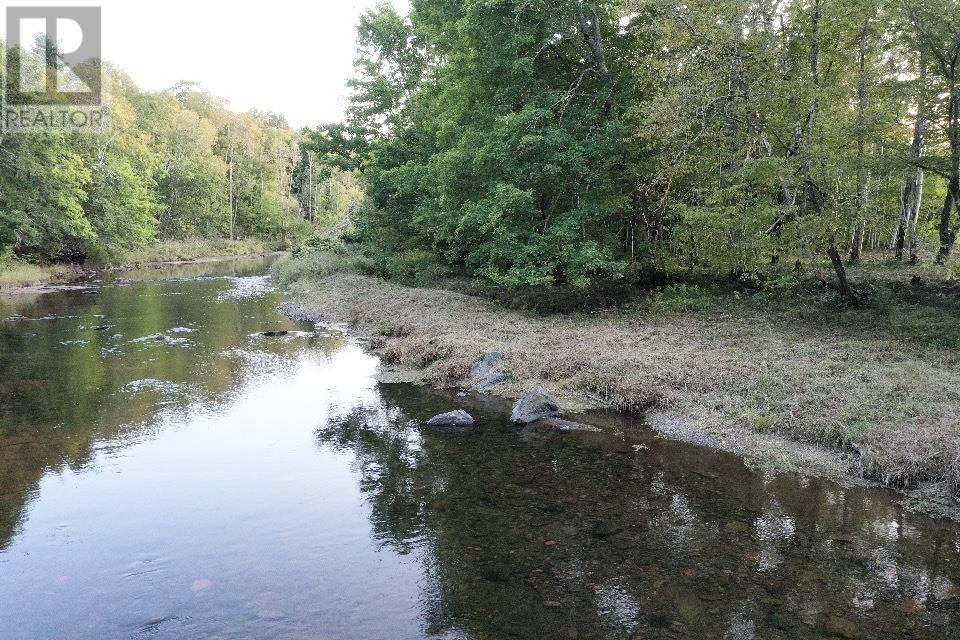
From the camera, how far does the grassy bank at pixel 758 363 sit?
8.78 meters

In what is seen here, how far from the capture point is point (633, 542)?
Answer: 6.96m

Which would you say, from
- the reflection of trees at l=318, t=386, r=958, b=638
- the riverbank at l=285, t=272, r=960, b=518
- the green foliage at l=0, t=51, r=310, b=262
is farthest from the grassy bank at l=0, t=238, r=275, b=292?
the reflection of trees at l=318, t=386, r=958, b=638

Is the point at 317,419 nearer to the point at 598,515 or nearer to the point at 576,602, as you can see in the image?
the point at 598,515

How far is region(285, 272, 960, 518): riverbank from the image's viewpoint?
845 cm

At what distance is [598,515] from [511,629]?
8.15 feet

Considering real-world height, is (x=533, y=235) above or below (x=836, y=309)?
above

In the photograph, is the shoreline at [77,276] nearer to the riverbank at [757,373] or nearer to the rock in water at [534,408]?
the riverbank at [757,373]

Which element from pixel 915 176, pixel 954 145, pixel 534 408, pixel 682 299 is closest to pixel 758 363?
pixel 534 408

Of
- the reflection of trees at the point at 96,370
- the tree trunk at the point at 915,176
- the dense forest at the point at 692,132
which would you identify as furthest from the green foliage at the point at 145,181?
the tree trunk at the point at 915,176

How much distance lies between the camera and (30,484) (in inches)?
356

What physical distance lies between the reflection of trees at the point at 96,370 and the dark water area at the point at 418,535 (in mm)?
103

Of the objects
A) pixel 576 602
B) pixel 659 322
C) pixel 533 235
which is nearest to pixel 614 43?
pixel 533 235

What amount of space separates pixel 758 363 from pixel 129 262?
170ft

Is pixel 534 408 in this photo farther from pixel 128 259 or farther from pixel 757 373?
pixel 128 259
